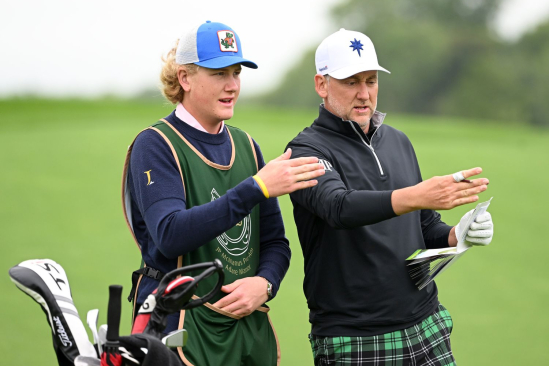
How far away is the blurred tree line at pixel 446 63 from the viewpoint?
3712cm

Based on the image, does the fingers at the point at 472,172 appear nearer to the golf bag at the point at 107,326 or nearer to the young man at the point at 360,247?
the young man at the point at 360,247

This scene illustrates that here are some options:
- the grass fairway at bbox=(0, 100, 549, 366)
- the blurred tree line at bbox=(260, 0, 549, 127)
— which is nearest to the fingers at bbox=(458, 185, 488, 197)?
the grass fairway at bbox=(0, 100, 549, 366)

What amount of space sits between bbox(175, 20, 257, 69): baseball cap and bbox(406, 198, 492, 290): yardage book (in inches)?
32.7

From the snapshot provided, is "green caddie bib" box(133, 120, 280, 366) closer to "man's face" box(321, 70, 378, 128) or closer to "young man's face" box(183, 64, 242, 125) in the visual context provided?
"young man's face" box(183, 64, 242, 125)

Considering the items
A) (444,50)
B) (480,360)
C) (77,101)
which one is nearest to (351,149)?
(480,360)

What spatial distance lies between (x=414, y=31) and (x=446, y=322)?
132 feet


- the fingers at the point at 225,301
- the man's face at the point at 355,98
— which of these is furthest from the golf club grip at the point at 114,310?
the man's face at the point at 355,98

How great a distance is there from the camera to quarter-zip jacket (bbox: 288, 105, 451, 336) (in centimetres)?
242

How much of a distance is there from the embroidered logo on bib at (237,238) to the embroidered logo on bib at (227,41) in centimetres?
46

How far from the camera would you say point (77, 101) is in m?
12.7


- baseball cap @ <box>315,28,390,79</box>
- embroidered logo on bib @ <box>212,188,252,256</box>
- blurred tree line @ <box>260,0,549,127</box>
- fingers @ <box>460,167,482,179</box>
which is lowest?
embroidered logo on bib @ <box>212,188,252,256</box>

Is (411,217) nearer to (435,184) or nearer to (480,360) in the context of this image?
(435,184)

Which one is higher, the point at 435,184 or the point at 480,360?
the point at 435,184

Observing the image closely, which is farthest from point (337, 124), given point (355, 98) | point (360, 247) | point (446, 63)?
point (446, 63)
